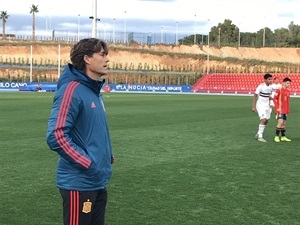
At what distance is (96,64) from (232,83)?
74529 mm

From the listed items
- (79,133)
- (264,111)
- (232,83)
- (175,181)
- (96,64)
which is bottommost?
(232,83)

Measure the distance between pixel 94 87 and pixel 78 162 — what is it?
22.6 inches

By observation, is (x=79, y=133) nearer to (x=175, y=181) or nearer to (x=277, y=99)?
(x=175, y=181)

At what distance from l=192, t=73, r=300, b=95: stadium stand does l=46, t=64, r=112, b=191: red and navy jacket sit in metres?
66.0

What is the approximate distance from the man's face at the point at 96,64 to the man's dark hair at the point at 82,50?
0.10 ft

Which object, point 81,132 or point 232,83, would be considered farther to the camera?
point 232,83

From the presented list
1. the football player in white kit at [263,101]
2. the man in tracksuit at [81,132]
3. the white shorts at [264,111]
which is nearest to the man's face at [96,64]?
the man in tracksuit at [81,132]

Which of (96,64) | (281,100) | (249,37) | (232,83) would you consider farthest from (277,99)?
(249,37)

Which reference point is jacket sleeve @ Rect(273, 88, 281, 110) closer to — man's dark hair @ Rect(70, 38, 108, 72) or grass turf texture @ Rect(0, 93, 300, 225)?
grass turf texture @ Rect(0, 93, 300, 225)

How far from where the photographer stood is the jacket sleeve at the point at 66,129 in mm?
3482

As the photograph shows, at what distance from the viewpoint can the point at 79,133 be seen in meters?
3.62

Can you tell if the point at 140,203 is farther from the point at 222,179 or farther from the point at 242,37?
the point at 242,37

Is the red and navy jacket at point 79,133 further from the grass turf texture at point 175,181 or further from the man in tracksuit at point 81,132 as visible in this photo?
the grass turf texture at point 175,181

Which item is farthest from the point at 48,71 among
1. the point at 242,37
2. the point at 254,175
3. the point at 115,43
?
the point at 254,175
